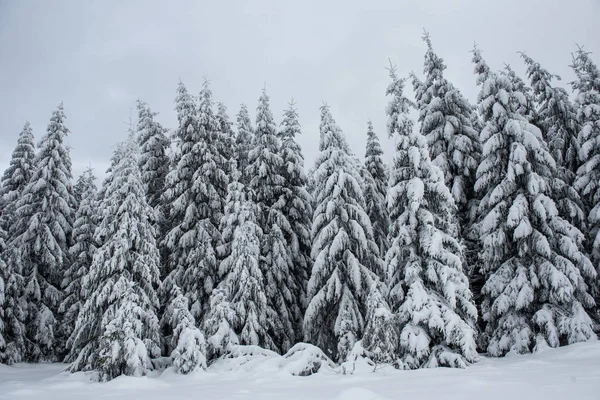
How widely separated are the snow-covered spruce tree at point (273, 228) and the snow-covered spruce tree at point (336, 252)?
1.85m

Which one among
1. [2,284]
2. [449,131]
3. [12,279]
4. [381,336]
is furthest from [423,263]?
[12,279]

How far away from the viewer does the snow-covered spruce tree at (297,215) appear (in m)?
22.7

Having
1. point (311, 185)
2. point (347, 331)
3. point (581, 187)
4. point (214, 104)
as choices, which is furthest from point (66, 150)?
point (581, 187)

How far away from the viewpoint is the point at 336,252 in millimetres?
19062

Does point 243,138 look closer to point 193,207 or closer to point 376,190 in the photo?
point 193,207

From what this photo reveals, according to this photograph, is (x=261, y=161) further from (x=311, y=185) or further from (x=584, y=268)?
(x=584, y=268)

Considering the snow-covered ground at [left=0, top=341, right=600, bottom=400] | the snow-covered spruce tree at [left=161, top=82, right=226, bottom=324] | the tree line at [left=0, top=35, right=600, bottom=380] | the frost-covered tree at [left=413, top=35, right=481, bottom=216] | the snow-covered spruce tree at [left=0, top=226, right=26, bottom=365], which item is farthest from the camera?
the snow-covered spruce tree at [left=0, top=226, right=26, bottom=365]

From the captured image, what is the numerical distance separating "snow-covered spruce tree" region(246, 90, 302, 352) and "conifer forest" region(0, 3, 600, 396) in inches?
4.5

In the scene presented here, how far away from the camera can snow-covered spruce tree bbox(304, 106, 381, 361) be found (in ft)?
61.9

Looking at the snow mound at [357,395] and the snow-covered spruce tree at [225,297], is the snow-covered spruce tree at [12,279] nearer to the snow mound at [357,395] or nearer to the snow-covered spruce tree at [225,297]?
the snow-covered spruce tree at [225,297]

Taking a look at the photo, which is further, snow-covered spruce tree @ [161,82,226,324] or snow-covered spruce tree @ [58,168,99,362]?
snow-covered spruce tree @ [58,168,99,362]

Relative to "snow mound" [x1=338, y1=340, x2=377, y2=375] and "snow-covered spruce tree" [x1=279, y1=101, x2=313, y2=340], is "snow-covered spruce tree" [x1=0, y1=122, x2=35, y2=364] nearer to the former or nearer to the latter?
"snow-covered spruce tree" [x1=279, y1=101, x2=313, y2=340]

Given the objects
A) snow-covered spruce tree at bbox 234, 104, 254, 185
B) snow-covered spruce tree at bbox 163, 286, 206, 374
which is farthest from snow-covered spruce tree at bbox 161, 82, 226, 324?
snow-covered spruce tree at bbox 163, 286, 206, 374

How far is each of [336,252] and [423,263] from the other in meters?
4.97
